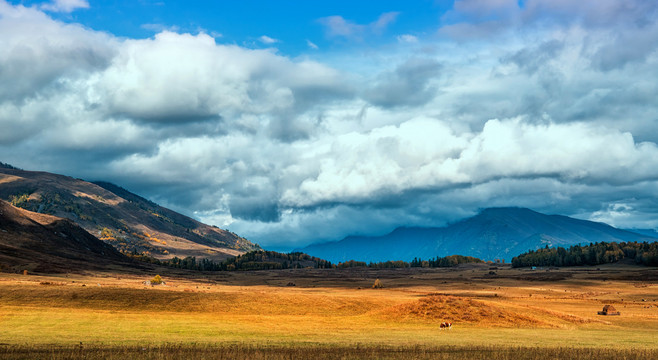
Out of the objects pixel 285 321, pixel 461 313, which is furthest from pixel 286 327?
pixel 461 313

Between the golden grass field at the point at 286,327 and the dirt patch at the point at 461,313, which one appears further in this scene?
the dirt patch at the point at 461,313

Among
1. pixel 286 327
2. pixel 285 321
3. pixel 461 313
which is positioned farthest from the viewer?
pixel 461 313

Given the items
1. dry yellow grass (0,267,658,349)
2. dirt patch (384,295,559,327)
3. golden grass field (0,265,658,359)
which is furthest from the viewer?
dirt patch (384,295,559,327)

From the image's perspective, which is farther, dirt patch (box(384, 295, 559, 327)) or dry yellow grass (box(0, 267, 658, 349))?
dirt patch (box(384, 295, 559, 327))

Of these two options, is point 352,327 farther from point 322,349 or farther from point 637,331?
point 637,331

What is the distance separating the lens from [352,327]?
76.4 meters

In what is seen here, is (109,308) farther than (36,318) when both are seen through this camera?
Yes

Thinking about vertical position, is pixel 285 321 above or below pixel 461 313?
below

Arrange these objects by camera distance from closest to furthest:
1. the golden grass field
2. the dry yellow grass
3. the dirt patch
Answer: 1. the golden grass field
2. the dry yellow grass
3. the dirt patch

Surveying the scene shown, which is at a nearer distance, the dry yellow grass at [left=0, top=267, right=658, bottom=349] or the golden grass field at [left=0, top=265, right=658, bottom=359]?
the golden grass field at [left=0, top=265, right=658, bottom=359]

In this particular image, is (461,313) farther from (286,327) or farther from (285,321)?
(286,327)

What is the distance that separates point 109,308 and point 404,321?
50694mm

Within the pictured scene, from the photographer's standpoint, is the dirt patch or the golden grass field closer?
the golden grass field

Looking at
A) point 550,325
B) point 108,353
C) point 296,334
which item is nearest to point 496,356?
point 296,334
